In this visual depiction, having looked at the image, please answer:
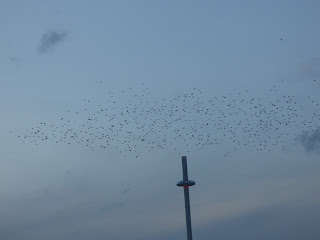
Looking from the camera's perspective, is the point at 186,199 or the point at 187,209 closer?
the point at 186,199

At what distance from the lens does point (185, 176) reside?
134 metres

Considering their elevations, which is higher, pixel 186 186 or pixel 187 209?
pixel 186 186

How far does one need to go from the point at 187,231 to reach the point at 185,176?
8.46 m

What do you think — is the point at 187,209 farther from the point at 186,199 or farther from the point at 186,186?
the point at 186,186

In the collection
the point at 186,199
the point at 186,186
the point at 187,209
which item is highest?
the point at 186,186

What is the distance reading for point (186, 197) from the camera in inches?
5320

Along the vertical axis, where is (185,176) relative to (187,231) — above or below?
above

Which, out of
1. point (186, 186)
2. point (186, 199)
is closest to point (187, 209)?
point (186, 199)

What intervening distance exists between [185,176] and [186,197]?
3.43m

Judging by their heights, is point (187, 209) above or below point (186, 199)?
below
